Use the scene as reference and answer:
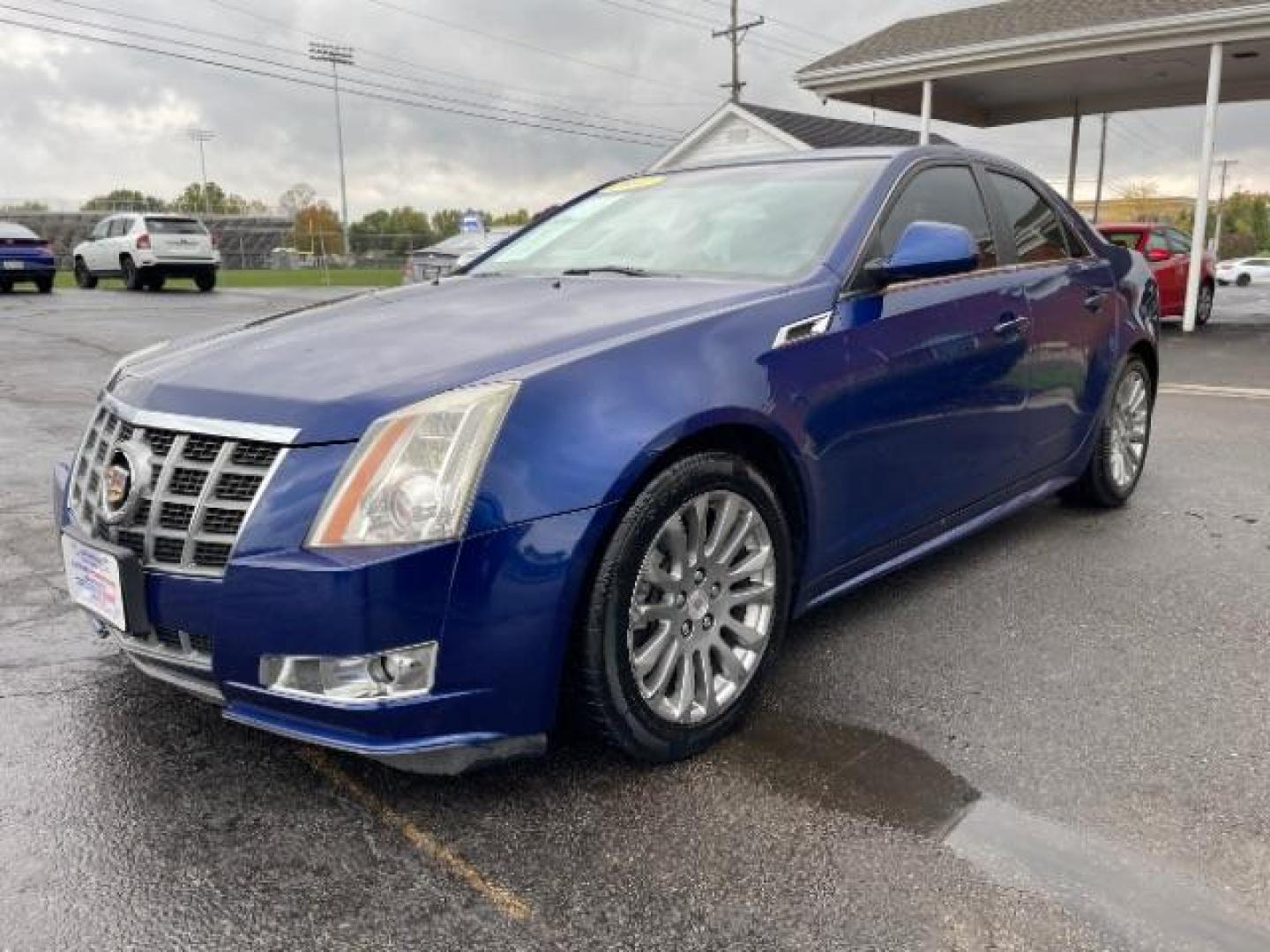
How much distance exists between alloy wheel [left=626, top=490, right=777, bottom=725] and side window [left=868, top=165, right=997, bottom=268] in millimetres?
1088

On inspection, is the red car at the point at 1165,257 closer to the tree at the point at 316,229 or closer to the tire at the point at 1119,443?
the tire at the point at 1119,443

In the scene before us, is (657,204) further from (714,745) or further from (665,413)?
(714,745)

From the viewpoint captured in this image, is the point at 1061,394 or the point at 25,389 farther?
the point at 25,389

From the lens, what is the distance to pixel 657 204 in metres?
3.91

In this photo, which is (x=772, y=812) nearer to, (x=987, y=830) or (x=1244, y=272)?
(x=987, y=830)

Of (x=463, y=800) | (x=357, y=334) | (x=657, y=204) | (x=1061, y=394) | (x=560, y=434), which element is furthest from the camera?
(x=1061, y=394)

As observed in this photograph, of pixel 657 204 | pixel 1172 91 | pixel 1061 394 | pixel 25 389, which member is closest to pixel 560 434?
pixel 657 204

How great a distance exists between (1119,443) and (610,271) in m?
2.85

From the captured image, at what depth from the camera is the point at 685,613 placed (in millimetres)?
2654

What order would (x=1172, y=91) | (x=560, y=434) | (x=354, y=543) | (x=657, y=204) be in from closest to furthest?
(x=354, y=543), (x=560, y=434), (x=657, y=204), (x=1172, y=91)

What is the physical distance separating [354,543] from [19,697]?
5.04 feet

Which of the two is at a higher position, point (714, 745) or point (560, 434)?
point (560, 434)

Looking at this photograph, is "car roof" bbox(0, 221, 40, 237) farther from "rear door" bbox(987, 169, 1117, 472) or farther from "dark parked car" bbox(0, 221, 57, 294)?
"rear door" bbox(987, 169, 1117, 472)

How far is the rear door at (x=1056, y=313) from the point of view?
161 inches
